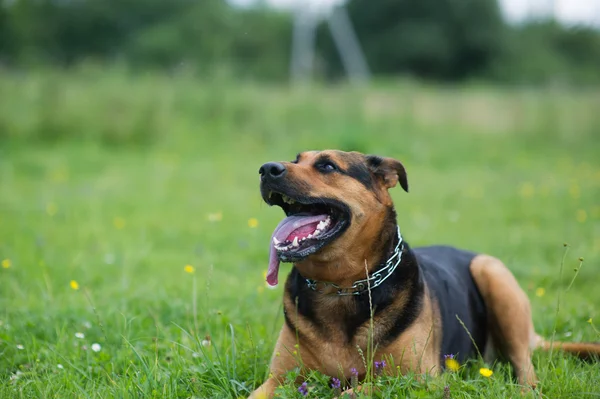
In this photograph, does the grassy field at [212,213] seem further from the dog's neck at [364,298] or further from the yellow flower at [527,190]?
the dog's neck at [364,298]

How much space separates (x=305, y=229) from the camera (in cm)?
367

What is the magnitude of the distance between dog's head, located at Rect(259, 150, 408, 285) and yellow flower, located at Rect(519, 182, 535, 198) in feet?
24.1

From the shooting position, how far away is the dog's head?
355 cm

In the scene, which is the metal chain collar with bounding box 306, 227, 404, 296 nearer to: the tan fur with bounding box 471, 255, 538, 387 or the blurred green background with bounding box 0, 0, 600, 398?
the blurred green background with bounding box 0, 0, 600, 398

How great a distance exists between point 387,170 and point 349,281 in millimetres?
767

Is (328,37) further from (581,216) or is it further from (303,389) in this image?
(303,389)

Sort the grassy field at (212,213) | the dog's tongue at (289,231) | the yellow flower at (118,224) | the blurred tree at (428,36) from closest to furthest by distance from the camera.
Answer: the dog's tongue at (289,231), the grassy field at (212,213), the yellow flower at (118,224), the blurred tree at (428,36)

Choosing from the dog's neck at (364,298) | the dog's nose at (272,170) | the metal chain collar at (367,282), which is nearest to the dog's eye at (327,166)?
the dog's nose at (272,170)

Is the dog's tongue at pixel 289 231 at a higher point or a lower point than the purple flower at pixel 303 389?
higher

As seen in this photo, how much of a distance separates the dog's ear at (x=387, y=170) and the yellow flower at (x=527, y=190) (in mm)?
7225

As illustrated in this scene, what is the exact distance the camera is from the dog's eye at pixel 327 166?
3799 mm

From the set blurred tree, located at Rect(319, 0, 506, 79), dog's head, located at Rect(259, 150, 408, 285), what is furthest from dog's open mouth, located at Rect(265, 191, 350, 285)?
blurred tree, located at Rect(319, 0, 506, 79)

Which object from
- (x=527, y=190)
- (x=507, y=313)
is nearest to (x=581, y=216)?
(x=527, y=190)

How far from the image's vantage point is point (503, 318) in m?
4.33
